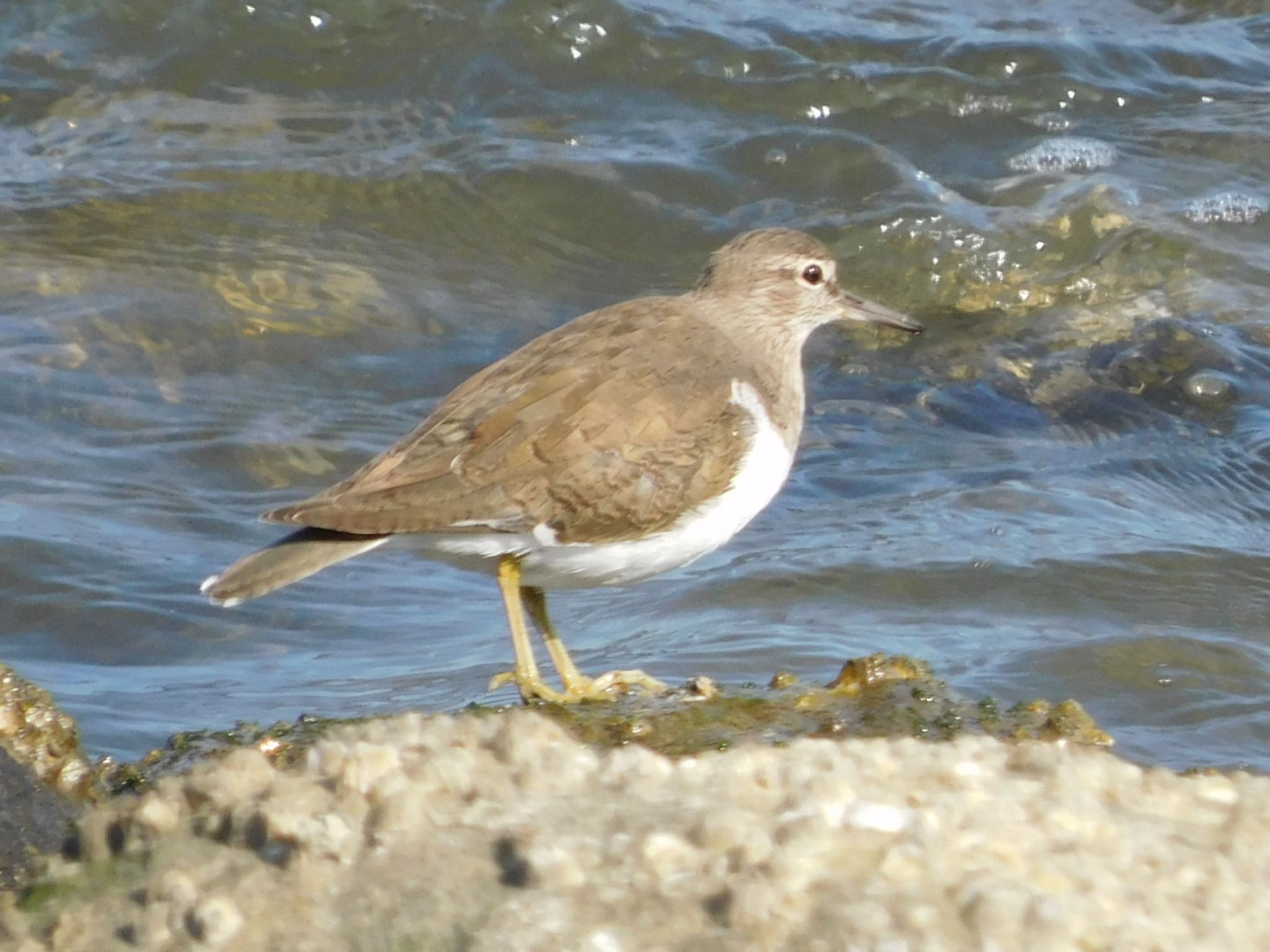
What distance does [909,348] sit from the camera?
8.62m

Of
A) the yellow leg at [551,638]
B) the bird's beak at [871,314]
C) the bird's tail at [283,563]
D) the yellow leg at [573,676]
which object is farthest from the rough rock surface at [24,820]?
the bird's beak at [871,314]

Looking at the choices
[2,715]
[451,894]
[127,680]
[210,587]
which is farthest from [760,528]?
[451,894]

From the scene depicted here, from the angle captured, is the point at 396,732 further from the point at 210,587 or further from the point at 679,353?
the point at 679,353

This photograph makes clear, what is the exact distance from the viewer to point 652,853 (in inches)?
98.3

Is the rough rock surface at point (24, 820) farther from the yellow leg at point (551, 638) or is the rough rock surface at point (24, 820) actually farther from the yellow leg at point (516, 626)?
the yellow leg at point (551, 638)

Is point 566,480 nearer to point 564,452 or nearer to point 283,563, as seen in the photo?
point 564,452

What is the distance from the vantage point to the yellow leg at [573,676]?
443 cm

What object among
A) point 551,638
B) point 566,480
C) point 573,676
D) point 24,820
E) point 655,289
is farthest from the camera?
point 655,289

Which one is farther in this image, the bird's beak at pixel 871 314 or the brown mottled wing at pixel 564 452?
the bird's beak at pixel 871 314

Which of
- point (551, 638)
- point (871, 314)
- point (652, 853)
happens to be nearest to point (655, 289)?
point (871, 314)

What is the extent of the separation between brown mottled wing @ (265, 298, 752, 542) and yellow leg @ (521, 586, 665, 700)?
1.25ft

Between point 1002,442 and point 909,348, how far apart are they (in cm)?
109

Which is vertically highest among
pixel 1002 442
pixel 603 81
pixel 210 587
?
pixel 603 81

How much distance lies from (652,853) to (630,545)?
2.20 metres
